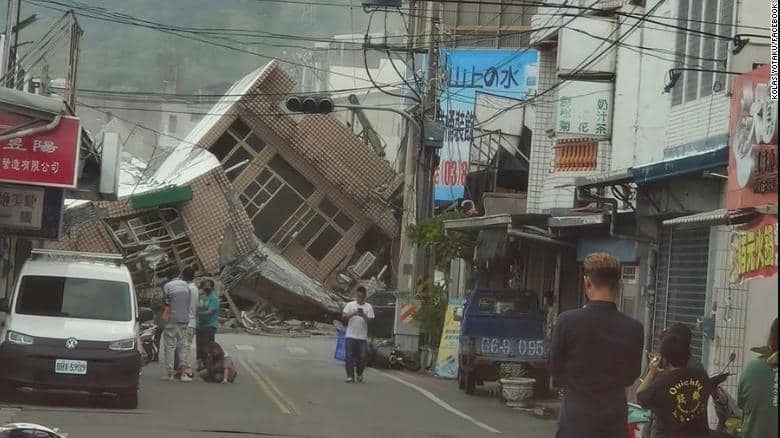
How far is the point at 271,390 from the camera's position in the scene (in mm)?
21375

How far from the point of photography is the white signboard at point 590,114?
944 inches

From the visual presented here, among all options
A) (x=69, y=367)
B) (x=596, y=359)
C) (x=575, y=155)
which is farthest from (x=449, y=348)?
(x=596, y=359)

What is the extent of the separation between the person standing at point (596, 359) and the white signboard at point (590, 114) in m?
16.6

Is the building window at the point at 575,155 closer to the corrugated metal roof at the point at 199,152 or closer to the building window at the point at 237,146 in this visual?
the corrugated metal roof at the point at 199,152

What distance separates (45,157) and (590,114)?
9.89 meters

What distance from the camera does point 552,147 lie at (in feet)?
90.3

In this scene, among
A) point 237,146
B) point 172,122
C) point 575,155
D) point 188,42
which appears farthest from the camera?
point 188,42

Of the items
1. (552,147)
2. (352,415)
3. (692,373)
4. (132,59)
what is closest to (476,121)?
(552,147)

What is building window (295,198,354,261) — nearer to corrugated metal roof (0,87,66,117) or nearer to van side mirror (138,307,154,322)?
van side mirror (138,307,154,322)

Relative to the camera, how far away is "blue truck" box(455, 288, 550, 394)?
2320 centimetres

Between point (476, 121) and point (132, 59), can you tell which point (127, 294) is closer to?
point (476, 121)

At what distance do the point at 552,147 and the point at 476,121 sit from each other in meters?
6.79

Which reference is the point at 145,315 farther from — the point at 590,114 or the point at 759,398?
the point at 759,398

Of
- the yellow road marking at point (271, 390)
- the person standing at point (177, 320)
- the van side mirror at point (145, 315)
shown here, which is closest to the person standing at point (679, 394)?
the yellow road marking at point (271, 390)
